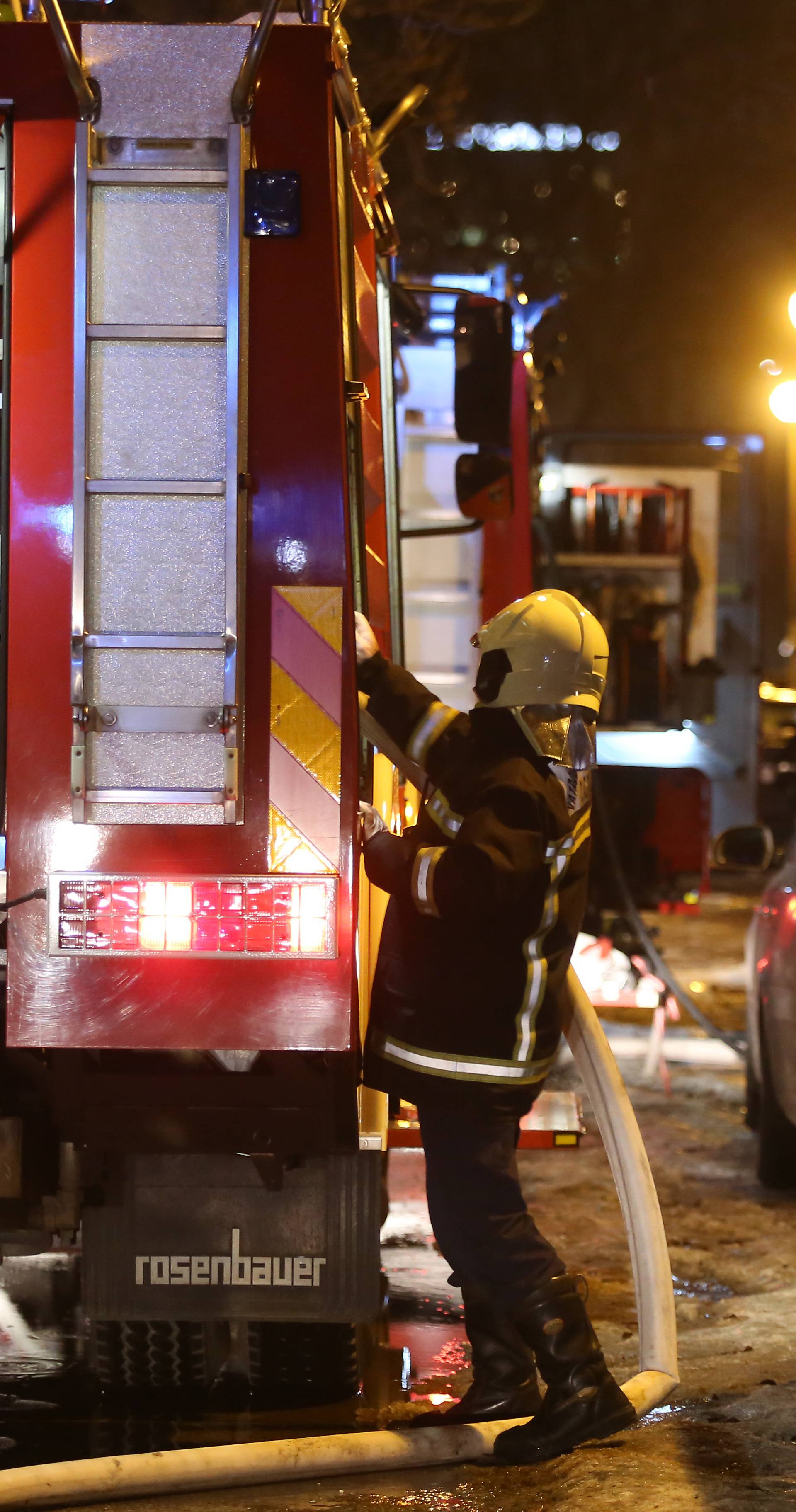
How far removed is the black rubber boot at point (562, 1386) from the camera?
3.67 metres

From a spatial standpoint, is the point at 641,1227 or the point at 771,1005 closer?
the point at 641,1227

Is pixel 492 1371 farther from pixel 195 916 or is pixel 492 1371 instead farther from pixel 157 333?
pixel 157 333

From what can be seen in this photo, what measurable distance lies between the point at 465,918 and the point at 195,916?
586 millimetres

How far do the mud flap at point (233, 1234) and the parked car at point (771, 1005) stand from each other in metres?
2.54

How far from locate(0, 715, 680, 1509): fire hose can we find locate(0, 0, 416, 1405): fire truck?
1.50 ft

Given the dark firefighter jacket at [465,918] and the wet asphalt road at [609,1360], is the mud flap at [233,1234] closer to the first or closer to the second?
the dark firefighter jacket at [465,918]

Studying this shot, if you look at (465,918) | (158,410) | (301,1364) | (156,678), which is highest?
(158,410)

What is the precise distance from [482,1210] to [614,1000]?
5332mm

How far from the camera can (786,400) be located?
7.68 m

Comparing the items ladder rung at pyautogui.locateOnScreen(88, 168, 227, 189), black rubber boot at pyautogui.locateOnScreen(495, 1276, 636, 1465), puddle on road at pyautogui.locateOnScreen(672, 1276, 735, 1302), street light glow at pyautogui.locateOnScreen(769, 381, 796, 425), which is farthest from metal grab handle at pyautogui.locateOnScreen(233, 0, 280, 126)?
street light glow at pyautogui.locateOnScreen(769, 381, 796, 425)

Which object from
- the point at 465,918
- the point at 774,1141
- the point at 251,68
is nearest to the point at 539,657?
the point at 465,918

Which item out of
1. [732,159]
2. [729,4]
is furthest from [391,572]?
[732,159]

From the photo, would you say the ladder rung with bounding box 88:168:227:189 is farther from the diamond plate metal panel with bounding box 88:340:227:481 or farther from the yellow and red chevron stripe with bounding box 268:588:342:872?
the yellow and red chevron stripe with bounding box 268:588:342:872

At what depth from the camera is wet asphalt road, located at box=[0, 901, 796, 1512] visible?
140 inches
